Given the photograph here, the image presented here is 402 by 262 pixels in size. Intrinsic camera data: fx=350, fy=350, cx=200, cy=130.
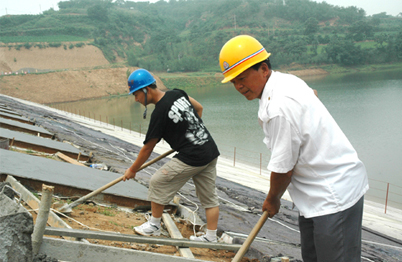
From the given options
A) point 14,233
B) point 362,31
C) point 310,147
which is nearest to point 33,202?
point 14,233

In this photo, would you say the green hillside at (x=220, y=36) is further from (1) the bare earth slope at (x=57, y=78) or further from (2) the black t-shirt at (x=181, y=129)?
(2) the black t-shirt at (x=181, y=129)

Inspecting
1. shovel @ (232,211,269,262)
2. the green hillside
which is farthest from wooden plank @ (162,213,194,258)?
the green hillside

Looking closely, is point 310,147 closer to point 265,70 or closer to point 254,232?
point 265,70

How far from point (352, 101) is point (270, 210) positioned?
37.1 m

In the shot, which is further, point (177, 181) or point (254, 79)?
point (177, 181)

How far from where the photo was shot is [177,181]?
3.66m

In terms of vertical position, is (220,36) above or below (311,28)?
below

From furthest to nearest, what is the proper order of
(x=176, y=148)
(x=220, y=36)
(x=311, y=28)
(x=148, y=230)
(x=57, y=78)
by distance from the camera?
(x=311, y=28)
(x=220, y=36)
(x=57, y=78)
(x=148, y=230)
(x=176, y=148)

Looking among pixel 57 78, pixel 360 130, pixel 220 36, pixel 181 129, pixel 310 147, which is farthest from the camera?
pixel 220 36

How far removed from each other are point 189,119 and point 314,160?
5.18ft

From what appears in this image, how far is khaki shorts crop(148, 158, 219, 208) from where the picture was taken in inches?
141

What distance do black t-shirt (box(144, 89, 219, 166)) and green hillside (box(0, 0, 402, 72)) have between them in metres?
85.6

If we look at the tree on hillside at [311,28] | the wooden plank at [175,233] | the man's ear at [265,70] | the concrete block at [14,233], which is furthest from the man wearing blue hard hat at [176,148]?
the tree on hillside at [311,28]

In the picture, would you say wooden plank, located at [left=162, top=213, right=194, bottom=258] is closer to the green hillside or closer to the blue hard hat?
the blue hard hat
